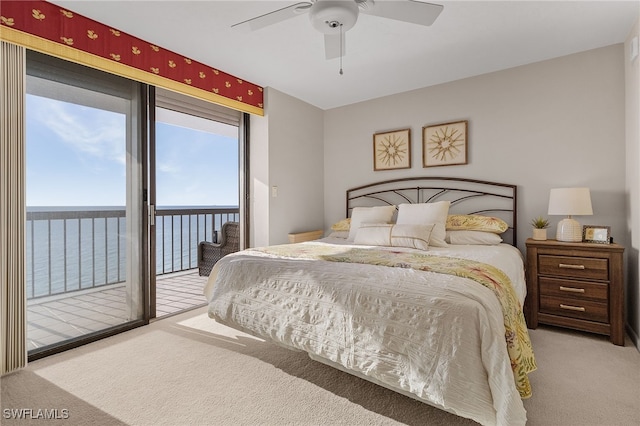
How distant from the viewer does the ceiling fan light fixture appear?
1.78 meters

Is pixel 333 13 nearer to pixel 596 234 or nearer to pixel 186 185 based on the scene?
pixel 596 234

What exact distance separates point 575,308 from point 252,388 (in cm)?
258

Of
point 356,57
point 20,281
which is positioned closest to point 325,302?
point 20,281

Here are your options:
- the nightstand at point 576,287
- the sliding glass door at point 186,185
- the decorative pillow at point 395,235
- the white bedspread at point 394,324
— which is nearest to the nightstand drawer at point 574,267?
the nightstand at point 576,287

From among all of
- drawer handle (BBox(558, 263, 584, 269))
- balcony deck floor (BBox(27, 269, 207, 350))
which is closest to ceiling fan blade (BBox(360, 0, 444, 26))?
drawer handle (BBox(558, 263, 584, 269))

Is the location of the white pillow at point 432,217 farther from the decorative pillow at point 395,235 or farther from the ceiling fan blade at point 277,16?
the ceiling fan blade at point 277,16

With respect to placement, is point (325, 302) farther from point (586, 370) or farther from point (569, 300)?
point (569, 300)

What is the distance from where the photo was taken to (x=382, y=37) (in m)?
2.72

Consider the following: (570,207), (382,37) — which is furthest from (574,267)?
(382,37)

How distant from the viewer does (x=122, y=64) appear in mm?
2631

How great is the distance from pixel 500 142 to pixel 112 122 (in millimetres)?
3767

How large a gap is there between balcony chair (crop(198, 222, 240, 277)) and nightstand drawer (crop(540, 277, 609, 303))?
3449 millimetres

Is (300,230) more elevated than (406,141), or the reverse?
(406,141)

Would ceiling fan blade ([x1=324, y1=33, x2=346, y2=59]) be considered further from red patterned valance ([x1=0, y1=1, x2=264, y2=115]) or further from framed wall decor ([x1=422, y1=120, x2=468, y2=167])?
framed wall decor ([x1=422, y1=120, x2=468, y2=167])
